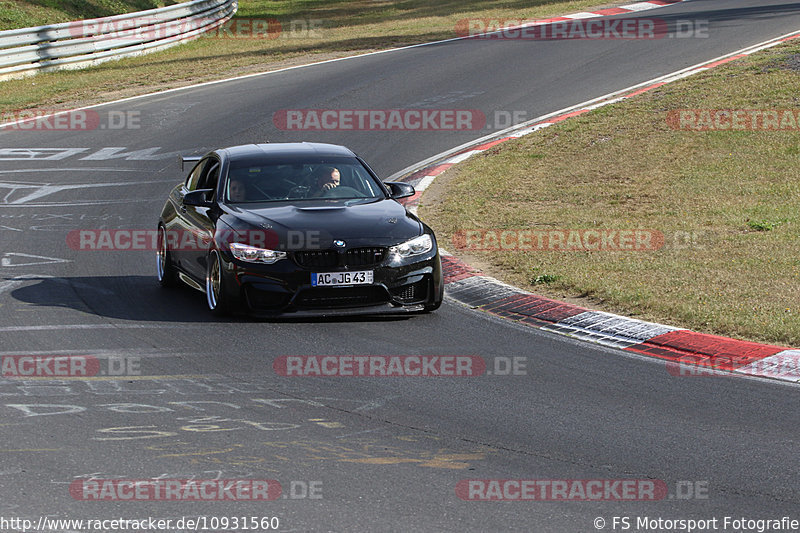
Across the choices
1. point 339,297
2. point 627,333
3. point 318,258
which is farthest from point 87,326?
point 627,333

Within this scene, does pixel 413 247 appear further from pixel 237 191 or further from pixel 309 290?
pixel 237 191

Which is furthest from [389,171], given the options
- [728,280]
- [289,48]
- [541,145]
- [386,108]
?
[289,48]

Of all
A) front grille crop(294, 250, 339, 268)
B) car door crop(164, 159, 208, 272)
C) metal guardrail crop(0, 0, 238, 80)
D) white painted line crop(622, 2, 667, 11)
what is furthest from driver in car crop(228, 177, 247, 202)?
white painted line crop(622, 2, 667, 11)

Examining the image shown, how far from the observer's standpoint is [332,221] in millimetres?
10102

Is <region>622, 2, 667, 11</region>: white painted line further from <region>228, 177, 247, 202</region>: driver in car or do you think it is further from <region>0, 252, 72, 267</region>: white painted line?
<region>228, 177, 247, 202</region>: driver in car

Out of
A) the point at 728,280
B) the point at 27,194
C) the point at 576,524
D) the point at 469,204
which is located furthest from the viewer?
the point at 27,194

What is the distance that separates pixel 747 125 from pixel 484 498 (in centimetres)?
1399

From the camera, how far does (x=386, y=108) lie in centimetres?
2214

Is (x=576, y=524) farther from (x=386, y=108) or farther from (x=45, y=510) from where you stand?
(x=386, y=108)

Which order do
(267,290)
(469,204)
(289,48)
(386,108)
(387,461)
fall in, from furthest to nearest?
(289,48)
(386,108)
(469,204)
(267,290)
(387,461)

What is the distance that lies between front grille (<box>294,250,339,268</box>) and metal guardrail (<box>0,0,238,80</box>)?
1862cm

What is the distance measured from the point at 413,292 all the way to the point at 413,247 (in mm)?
411

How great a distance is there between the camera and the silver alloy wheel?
10.1 meters

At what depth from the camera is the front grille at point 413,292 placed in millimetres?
9962
